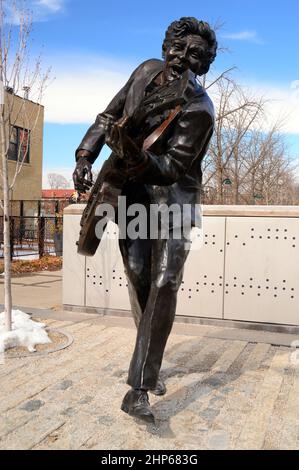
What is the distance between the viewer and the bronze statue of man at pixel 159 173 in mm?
2508

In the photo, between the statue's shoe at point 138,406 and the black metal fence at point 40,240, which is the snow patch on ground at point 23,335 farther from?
the black metal fence at point 40,240

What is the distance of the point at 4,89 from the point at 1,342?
7.63 feet

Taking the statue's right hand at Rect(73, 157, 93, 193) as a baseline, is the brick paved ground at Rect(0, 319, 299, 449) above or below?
below

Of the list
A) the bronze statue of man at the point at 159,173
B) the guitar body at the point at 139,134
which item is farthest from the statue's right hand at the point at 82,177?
the guitar body at the point at 139,134

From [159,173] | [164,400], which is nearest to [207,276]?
[164,400]

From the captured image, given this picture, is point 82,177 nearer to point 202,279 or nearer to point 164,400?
point 164,400

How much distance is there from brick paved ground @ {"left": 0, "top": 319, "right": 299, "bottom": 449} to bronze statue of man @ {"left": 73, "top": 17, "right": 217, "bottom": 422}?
216 millimetres

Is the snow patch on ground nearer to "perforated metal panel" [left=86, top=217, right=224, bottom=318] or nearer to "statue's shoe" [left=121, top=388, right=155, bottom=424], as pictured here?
"perforated metal panel" [left=86, top=217, right=224, bottom=318]

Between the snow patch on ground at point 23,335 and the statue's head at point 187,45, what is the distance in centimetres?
270

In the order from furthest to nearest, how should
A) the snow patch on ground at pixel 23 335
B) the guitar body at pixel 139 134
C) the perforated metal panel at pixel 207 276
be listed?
the perforated metal panel at pixel 207 276, the snow patch on ground at pixel 23 335, the guitar body at pixel 139 134

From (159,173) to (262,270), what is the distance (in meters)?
3.36

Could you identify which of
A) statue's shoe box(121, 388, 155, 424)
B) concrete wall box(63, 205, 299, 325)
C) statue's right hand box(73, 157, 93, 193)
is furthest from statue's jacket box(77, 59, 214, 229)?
concrete wall box(63, 205, 299, 325)

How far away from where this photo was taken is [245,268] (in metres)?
5.54

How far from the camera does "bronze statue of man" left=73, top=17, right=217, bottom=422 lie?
2.51m
